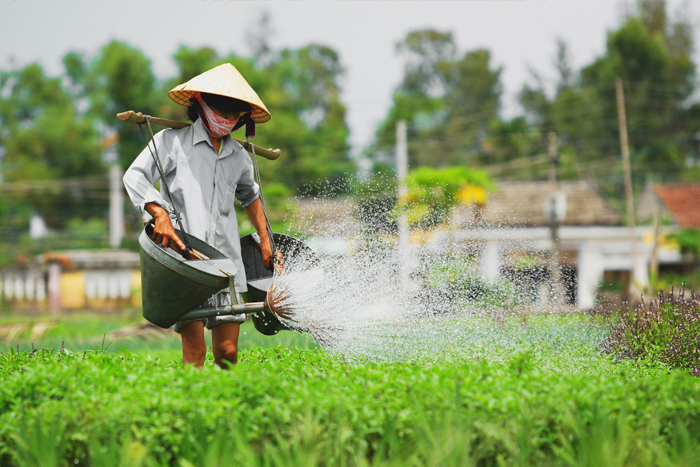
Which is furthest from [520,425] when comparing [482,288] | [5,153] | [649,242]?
[5,153]

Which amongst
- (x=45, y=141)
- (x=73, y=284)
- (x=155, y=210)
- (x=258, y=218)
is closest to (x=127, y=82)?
(x=45, y=141)

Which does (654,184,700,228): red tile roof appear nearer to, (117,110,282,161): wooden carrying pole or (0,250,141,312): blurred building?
(0,250,141,312): blurred building

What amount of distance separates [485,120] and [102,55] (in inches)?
1074

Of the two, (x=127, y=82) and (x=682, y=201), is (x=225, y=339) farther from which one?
(x=682, y=201)

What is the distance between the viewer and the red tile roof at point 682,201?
34.5 metres

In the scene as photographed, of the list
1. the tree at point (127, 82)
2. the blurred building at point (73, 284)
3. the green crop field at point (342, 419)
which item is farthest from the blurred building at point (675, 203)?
the green crop field at point (342, 419)

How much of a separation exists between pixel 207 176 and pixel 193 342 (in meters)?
0.97

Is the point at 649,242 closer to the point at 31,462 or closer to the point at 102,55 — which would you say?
the point at 102,55

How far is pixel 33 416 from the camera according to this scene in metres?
2.94

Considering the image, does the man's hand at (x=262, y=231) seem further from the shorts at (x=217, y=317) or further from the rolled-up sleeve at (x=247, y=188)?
the shorts at (x=217, y=317)

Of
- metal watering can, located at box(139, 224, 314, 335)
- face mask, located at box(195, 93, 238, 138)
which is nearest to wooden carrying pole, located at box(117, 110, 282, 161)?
face mask, located at box(195, 93, 238, 138)

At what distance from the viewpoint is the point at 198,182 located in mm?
3920

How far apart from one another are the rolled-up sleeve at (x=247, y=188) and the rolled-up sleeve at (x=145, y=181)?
1.70 ft

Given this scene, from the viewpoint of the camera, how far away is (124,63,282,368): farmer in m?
3.84
